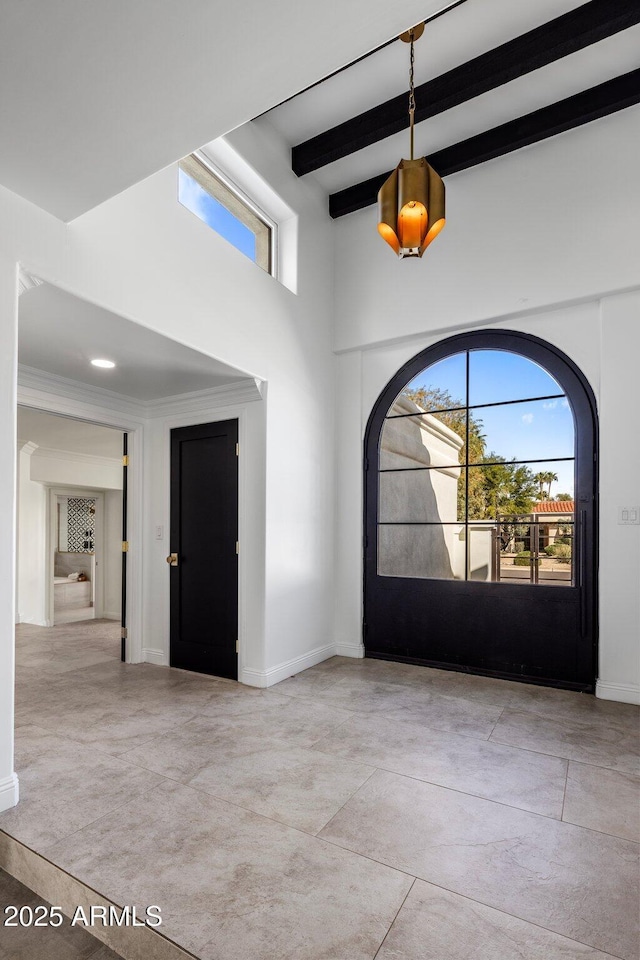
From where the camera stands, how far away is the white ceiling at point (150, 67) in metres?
1.50

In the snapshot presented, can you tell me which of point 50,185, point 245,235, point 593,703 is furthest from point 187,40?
point 593,703

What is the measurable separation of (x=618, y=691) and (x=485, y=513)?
148 cm

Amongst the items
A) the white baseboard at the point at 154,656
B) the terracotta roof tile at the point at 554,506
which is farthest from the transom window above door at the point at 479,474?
the white baseboard at the point at 154,656

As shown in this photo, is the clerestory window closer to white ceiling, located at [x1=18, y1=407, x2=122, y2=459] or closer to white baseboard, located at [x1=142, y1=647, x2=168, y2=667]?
white ceiling, located at [x1=18, y1=407, x2=122, y2=459]

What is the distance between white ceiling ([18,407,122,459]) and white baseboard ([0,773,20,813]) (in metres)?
3.58

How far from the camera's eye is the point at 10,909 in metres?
1.86

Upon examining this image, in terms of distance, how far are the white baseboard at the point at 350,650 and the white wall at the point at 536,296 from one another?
0.02m

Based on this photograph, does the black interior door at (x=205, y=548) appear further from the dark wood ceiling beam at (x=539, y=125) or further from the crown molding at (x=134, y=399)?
the dark wood ceiling beam at (x=539, y=125)

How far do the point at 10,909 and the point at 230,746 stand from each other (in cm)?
112

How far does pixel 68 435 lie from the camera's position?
6148 millimetres

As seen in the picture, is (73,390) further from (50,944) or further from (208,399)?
(50,944)

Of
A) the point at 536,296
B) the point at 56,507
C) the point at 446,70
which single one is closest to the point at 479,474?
the point at 536,296

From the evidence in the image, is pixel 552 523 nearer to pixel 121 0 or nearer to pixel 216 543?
pixel 216 543

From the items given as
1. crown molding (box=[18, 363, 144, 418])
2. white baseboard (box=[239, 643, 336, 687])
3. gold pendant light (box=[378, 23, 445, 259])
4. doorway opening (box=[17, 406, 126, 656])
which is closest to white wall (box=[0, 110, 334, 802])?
white baseboard (box=[239, 643, 336, 687])
